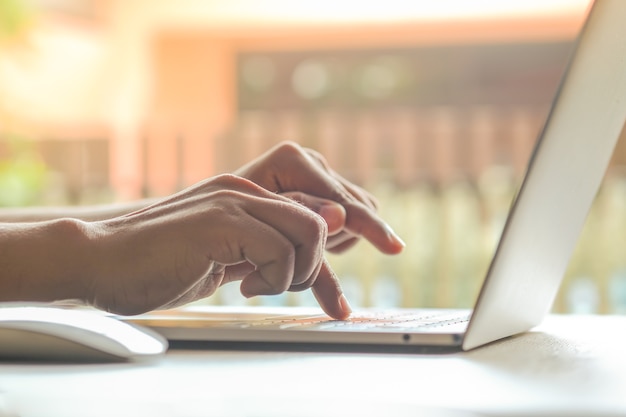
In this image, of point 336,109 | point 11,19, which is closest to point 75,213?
point 11,19

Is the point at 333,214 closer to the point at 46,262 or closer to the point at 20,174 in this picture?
the point at 46,262

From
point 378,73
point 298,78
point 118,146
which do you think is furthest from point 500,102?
point 118,146

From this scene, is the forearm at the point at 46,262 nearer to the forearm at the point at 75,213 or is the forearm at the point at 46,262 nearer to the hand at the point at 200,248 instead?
the hand at the point at 200,248

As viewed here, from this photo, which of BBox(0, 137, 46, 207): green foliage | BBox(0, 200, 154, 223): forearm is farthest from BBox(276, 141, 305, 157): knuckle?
BBox(0, 137, 46, 207): green foliage

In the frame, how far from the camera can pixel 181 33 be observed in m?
4.06

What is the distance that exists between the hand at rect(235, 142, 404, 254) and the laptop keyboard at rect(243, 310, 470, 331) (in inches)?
3.5

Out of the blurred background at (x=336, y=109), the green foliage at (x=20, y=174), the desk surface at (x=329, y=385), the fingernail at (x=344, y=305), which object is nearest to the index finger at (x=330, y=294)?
the fingernail at (x=344, y=305)

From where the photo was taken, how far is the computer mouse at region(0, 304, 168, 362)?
365 mm

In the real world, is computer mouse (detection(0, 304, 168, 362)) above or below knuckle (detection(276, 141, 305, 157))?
below

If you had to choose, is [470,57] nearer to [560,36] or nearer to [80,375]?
[560,36]

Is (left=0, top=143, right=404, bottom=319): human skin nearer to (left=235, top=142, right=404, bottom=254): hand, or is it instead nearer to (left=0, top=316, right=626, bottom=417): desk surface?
(left=0, top=316, right=626, bottom=417): desk surface

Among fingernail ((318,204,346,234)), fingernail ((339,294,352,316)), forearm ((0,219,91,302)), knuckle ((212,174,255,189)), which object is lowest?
fingernail ((339,294,352,316))

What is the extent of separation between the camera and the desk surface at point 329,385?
28 cm

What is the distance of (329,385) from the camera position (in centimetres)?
31
